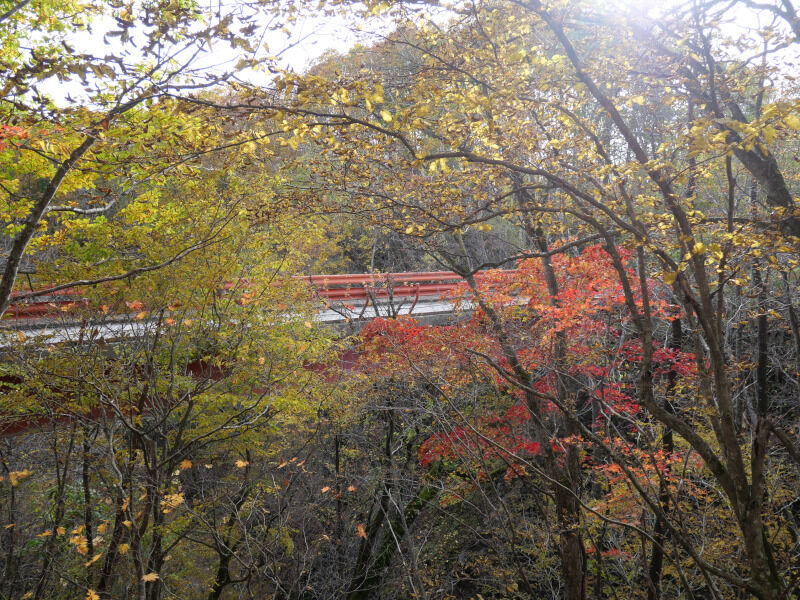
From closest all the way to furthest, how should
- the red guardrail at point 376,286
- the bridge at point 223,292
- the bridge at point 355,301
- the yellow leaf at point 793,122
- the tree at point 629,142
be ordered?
the yellow leaf at point 793,122
the tree at point 629,142
the bridge at point 223,292
the bridge at point 355,301
the red guardrail at point 376,286

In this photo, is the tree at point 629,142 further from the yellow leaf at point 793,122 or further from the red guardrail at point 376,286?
the red guardrail at point 376,286

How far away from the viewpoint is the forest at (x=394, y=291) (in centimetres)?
420

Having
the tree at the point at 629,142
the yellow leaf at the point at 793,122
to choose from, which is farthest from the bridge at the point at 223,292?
the yellow leaf at the point at 793,122

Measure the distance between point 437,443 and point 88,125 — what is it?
1018cm

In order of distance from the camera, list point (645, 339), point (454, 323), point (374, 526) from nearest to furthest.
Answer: point (645, 339) < point (454, 323) < point (374, 526)

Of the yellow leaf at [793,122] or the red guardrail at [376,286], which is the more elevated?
the yellow leaf at [793,122]

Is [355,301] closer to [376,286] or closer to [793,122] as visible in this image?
[376,286]


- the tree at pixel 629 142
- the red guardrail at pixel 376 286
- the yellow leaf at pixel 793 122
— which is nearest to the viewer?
the yellow leaf at pixel 793 122

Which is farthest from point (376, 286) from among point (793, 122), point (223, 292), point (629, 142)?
point (793, 122)

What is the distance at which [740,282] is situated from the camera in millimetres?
4492

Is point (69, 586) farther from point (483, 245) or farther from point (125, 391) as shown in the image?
point (483, 245)

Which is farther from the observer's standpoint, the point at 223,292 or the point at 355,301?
the point at 355,301

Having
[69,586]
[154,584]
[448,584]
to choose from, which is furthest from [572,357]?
[69,586]

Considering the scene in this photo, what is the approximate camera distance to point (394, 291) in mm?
13492
